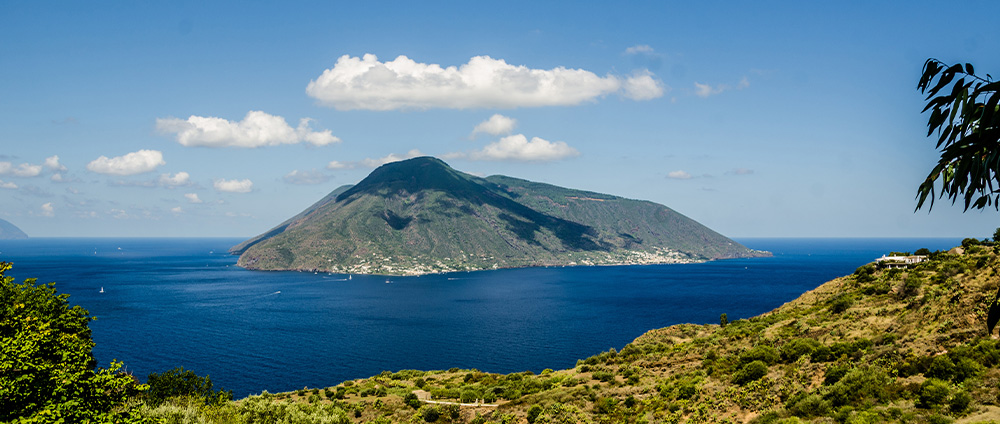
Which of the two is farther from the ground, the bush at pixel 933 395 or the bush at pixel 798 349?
the bush at pixel 933 395

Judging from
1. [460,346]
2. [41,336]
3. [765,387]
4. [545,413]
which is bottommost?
[460,346]

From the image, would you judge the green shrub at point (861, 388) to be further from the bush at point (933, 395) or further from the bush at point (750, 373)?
the bush at point (750, 373)

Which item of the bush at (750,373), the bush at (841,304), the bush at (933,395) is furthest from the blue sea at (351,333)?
the bush at (933,395)

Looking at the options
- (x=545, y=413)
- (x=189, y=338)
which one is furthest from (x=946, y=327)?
(x=189, y=338)

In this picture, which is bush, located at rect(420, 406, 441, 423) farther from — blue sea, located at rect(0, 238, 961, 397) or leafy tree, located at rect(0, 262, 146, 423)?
blue sea, located at rect(0, 238, 961, 397)

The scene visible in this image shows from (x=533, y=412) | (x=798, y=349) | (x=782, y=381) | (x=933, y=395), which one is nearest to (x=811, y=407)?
(x=933, y=395)

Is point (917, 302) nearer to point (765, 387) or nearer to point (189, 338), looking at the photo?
point (765, 387)

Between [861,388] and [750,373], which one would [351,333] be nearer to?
[750,373]
